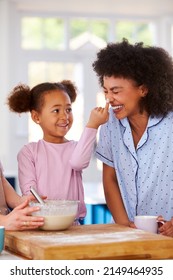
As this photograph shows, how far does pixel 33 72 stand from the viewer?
8742 mm

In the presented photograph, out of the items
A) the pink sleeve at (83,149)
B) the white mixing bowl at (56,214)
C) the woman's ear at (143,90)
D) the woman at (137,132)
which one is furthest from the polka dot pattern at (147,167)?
the white mixing bowl at (56,214)

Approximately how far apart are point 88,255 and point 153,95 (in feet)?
4.00

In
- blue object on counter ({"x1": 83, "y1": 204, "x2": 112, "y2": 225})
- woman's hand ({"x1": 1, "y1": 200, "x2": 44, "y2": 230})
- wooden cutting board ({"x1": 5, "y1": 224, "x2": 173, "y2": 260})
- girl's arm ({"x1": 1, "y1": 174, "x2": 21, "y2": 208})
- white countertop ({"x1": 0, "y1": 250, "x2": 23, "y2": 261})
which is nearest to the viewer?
wooden cutting board ({"x1": 5, "y1": 224, "x2": 173, "y2": 260})

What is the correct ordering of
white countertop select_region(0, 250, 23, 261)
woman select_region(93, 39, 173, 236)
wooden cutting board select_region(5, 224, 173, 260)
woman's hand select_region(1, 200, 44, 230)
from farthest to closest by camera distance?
woman select_region(93, 39, 173, 236) < woman's hand select_region(1, 200, 44, 230) < white countertop select_region(0, 250, 23, 261) < wooden cutting board select_region(5, 224, 173, 260)

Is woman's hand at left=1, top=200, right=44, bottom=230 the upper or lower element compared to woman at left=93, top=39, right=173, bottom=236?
lower

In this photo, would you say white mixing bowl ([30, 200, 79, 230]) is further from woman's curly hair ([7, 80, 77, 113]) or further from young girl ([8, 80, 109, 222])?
woman's curly hair ([7, 80, 77, 113])

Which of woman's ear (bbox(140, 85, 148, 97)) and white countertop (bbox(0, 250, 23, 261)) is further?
woman's ear (bbox(140, 85, 148, 97))

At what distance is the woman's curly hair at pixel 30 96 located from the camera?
2.97m

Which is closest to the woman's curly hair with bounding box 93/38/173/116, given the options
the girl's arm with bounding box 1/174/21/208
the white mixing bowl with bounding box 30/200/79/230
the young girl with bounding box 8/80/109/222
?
the young girl with bounding box 8/80/109/222

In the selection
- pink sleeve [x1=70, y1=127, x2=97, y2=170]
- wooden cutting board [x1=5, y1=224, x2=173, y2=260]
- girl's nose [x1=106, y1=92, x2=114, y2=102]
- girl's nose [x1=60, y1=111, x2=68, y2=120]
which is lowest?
wooden cutting board [x1=5, y1=224, x2=173, y2=260]

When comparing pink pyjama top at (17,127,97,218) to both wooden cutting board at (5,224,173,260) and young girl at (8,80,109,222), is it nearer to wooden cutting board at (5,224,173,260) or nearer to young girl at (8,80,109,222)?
young girl at (8,80,109,222)

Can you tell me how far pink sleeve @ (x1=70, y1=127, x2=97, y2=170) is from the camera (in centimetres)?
278

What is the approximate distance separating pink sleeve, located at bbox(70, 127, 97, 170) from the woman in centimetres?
16
